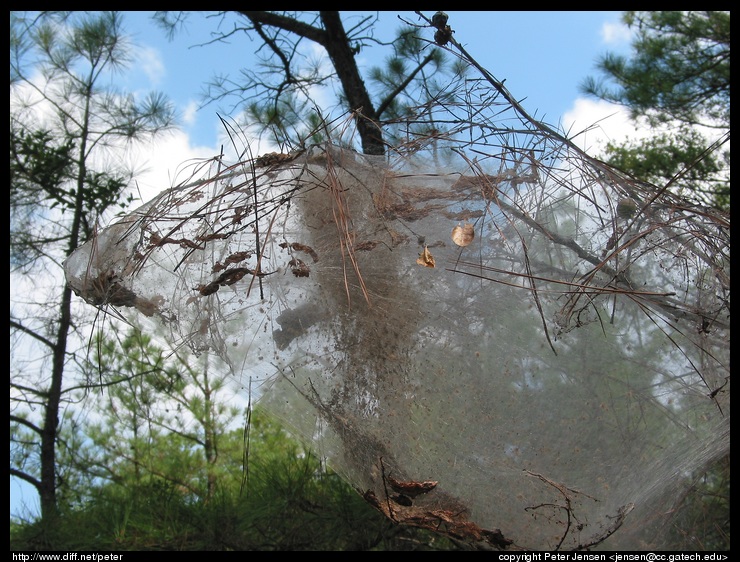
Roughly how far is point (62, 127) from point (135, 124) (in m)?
0.41

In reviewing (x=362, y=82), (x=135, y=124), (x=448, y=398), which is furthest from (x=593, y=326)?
(x=135, y=124)

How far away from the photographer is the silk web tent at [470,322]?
1555 millimetres

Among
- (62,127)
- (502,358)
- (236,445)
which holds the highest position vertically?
(62,127)

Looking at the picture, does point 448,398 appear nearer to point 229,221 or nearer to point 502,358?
point 502,358

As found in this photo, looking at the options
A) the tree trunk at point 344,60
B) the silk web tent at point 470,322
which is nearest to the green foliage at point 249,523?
the silk web tent at point 470,322

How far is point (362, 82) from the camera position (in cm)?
322

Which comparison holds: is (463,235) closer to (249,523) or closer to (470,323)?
(470,323)

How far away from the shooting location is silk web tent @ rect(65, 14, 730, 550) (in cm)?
155

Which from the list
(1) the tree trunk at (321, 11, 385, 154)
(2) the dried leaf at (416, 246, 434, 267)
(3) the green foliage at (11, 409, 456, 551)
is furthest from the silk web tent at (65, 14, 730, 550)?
(1) the tree trunk at (321, 11, 385, 154)

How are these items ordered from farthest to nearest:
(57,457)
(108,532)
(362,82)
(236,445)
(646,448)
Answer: (236,445), (57,457), (362,82), (108,532), (646,448)

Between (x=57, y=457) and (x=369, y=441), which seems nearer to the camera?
(x=369, y=441)

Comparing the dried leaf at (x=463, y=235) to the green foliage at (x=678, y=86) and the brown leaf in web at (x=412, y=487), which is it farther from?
the green foliage at (x=678, y=86)

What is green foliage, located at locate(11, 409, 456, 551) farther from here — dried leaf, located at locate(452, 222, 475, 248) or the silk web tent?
dried leaf, located at locate(452, 222, 475, 248)

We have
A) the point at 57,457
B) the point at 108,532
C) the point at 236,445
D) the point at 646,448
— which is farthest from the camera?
the point at 236,445
